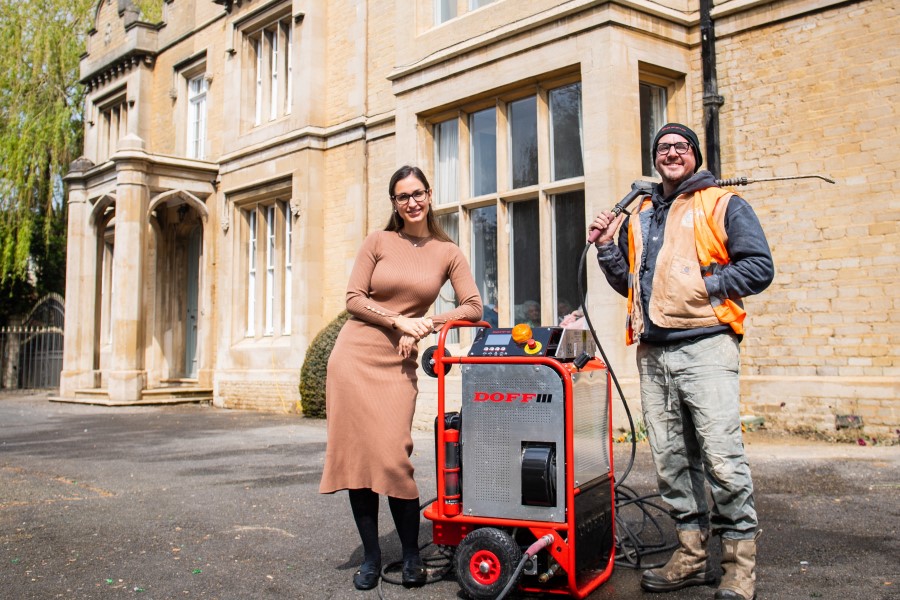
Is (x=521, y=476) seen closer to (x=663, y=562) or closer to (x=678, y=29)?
(x=663, y=562)

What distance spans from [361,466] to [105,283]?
60.3ft

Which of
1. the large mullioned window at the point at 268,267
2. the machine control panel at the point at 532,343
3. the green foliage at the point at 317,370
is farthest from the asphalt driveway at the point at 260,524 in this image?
the large mullioned window at the point at 268,267

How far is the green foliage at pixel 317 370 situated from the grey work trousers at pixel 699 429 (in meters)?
8.94

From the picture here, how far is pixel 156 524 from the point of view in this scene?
525 centimetres

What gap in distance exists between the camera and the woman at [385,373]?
12.7 feet

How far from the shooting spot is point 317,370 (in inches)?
493

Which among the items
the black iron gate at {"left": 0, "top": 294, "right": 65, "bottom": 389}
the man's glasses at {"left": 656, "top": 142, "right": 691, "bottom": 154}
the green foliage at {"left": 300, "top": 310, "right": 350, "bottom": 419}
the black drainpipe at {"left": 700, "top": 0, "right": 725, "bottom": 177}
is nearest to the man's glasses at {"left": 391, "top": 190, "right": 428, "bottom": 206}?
the man's glasses at {"left": 656, "top": 142, "right": 691, "bottom": 154}

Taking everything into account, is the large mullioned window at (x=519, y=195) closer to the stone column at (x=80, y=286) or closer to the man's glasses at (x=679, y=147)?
the man's glasses at (x=679, y=147)

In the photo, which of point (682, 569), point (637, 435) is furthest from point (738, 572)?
point (637, 435)

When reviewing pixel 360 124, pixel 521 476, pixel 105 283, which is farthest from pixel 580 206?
pixel 105 283

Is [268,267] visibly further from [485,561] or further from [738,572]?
[738,572]

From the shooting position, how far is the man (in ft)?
11.6

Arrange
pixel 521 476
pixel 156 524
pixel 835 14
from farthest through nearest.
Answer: pixel 835 14 < pixel 156 524 < pixel 521 476

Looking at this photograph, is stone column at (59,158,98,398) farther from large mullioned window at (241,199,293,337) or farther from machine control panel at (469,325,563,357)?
machine control panel at (469,325,563,357)
